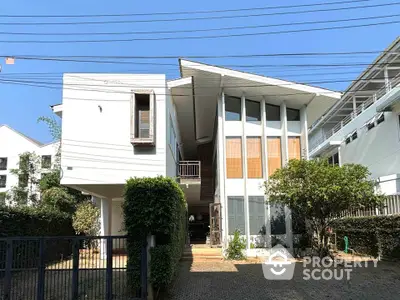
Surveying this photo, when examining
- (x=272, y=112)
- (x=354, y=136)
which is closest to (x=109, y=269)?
(x=272, y=112)

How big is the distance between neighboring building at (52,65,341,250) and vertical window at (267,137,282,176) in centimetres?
5

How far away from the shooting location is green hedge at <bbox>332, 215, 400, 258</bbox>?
13.0 meters

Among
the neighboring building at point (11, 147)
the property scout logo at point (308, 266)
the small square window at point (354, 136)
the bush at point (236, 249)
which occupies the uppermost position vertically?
the neighboring building at point (11, 147)

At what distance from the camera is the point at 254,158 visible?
54.2 ft

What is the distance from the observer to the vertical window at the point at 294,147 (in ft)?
54.8

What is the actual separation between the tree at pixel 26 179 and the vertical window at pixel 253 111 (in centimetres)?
1868

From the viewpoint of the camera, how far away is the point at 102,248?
324 inches

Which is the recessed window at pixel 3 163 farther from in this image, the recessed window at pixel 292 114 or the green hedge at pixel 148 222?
the green hedge at pixel 148 222

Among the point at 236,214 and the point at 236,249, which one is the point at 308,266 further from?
the point at 236,214

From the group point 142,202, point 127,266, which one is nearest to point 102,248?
point 127,266

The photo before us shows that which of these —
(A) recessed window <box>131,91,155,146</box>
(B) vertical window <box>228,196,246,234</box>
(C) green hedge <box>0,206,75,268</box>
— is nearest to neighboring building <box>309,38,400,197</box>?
(B) vertical window <box>228,196,246,234</box>

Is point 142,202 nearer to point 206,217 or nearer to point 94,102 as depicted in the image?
point 94,102

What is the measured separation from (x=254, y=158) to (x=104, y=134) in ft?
23.0

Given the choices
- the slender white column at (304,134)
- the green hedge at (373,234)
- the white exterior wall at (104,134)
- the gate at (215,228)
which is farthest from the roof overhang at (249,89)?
the green hedge at (373,234)
